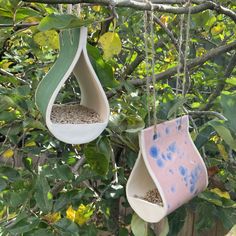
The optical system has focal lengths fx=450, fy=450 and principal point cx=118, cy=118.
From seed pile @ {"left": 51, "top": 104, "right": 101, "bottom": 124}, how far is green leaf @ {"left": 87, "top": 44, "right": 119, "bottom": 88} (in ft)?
0.23

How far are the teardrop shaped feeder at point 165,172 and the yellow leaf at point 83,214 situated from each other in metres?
0.29

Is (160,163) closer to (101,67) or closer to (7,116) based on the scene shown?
(101,67)

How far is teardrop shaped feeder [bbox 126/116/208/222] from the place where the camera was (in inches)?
30.3

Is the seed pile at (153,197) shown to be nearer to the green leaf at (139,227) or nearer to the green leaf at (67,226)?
the green leaf at (139,227)

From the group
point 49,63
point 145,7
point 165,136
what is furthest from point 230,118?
point 49,63

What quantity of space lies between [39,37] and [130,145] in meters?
0.30

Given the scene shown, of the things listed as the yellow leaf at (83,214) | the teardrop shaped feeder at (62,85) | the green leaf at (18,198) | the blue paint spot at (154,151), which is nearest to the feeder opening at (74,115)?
the teardrop shaped feeder at (62,85)

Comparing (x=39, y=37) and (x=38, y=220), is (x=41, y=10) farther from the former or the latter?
(x=38, y=220)

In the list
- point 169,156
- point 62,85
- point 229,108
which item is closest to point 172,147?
point 169,156

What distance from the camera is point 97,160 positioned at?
873mm

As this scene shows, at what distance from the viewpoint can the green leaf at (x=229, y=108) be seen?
0.76 metres

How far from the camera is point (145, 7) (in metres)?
0.73

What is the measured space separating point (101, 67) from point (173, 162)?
229mm

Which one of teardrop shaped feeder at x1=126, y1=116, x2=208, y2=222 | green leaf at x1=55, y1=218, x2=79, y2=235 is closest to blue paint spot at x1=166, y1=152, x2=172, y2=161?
teardrop shaped feeder at x1=126, y1=116, x2=208, y2=222
